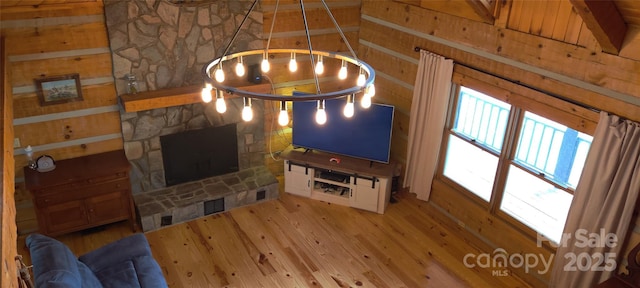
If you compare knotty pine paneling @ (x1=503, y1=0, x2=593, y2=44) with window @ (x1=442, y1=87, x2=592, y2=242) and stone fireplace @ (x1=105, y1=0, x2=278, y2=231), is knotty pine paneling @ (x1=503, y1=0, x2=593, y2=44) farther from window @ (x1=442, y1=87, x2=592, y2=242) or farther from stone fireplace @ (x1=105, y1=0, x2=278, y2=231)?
stone fireplace @ (x1=105, y1=0, x2=278, y2=231)

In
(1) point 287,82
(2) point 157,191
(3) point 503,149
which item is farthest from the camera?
(1) point 287,82

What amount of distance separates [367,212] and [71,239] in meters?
3.33

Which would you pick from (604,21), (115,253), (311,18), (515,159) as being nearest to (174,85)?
(311,18)

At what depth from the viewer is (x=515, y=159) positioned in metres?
4.73

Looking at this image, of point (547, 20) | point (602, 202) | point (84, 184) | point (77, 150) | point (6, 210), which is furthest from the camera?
point (77, 150)

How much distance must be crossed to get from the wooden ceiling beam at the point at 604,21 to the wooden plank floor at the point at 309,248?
243 cm

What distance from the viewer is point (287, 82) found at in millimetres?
6094

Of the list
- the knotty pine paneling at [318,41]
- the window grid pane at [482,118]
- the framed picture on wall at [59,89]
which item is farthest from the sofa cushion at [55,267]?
the window grid pane at [482,118]

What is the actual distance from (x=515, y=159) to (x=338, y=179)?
209cm

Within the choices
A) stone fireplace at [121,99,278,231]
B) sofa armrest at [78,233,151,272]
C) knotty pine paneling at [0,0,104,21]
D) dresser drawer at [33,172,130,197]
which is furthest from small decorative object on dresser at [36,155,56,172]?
knotty pine paneling at [0,0,104,21]

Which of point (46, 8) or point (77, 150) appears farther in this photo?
point (77, 150)

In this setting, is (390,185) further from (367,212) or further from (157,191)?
(157,191)

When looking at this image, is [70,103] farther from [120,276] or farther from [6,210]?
[6,210]

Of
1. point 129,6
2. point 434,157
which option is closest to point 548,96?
point 434,157
